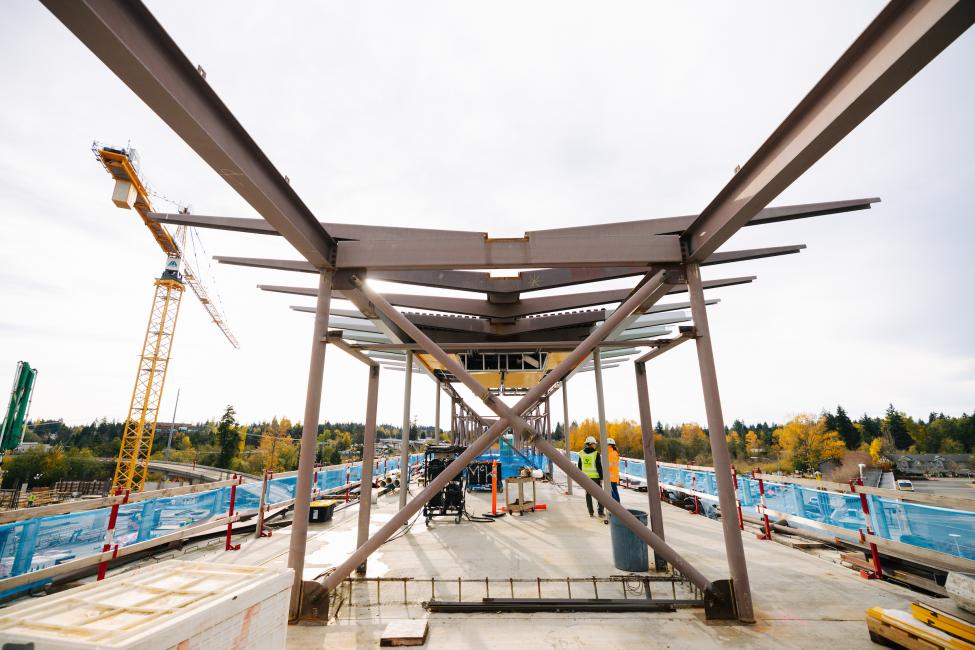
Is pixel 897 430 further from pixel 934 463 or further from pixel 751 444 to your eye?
pixel 751 444

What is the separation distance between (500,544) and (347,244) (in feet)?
Result: 21.8

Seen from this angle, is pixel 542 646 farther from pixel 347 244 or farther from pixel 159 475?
pixel 159 475

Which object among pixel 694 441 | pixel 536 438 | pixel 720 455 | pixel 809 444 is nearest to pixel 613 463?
pixel 720 455

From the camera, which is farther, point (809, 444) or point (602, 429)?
point (809, 444)

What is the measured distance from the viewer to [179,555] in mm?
7414

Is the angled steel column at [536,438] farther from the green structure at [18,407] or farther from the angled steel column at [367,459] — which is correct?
the green structure at [18,407]

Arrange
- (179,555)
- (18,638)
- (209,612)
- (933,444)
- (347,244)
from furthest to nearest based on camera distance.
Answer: (933,444)
(179,555)
(347,244)
(209,612)
(18,638)

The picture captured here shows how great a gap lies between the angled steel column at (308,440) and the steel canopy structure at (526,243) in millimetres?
17

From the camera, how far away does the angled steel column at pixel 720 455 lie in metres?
4.41

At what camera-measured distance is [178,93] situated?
2.93 meters

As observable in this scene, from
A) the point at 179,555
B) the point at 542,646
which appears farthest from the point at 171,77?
the point at 179,555

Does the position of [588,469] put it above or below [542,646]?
above

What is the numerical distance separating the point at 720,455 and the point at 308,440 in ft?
16.8

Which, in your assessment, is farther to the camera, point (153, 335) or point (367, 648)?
point (153, 335)
